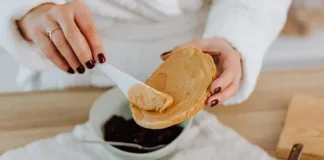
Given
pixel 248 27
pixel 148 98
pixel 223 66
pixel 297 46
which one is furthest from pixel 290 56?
pixel 148 98

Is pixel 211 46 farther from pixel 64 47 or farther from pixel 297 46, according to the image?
pixel 297 46

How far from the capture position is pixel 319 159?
64 centimetres

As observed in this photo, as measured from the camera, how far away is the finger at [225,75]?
22.1 inches

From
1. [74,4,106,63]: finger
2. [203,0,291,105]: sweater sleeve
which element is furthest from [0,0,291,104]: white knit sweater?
[74,4,106,63]: finger

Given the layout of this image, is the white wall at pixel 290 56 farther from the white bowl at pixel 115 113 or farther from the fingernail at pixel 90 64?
the fingernail at pixel 90 64

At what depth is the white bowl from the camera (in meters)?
0.60

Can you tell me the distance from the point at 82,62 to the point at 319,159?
1.05ft

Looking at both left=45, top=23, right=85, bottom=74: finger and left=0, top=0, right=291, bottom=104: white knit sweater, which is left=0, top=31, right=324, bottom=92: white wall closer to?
left=0, top=0, right=291, bottom=104: white knit sweater

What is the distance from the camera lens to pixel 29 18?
0.61 m

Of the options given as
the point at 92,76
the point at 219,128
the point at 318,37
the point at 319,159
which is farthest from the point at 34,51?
the point at 318,37

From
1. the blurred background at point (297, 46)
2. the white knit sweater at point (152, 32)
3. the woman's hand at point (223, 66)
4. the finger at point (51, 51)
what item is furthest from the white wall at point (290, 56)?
the finger at point (51, 51)

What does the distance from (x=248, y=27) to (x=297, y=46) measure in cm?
29

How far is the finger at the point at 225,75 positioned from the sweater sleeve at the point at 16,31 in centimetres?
22

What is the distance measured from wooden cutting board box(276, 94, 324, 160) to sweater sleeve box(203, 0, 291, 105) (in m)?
0.07
